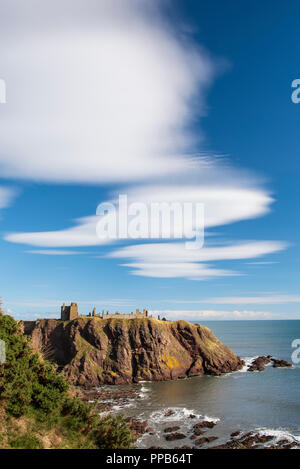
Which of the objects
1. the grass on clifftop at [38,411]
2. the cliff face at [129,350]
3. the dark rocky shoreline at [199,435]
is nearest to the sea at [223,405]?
the dark rocky shoreline at [199,435]

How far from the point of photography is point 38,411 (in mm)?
28391

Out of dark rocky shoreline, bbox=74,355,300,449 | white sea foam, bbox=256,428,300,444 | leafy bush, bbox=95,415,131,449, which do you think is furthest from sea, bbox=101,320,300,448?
leafy bush, bbox=95,415,131,449

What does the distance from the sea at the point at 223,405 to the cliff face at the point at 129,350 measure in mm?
4831

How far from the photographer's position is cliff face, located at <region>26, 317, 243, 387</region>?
3433 inches

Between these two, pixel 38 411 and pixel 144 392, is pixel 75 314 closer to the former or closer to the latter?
pixel 144 392

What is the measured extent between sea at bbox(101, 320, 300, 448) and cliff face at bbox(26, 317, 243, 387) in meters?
4.83

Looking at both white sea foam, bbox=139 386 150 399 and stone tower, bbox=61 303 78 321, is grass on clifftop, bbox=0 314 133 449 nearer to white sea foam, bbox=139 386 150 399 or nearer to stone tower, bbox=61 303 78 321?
white sea foam, bbox=139 386 150 399

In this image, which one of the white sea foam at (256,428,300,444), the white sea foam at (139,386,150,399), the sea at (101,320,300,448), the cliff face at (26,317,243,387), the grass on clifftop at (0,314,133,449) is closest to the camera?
the grass on clifftop at (0,314,133,449)

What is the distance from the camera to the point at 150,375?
87.6 meters

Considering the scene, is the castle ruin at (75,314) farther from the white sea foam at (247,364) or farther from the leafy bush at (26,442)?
the leafy bush at (26,442)

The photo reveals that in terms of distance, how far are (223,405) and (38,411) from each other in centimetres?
4344

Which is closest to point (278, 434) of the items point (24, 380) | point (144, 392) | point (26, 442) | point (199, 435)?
point (199, 435)
